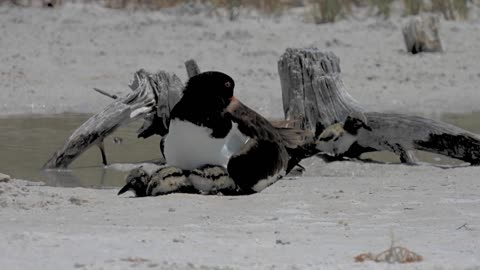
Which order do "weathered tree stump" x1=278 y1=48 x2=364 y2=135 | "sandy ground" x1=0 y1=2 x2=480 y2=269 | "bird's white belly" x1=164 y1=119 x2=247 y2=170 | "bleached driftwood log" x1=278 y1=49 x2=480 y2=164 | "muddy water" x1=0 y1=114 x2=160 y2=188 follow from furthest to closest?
"weathered tree stump" x1=278 y1=48 x2=364 y2=135 < "bleached driftwood log" x1=278 y1=49 x2=480 y2=164 < "muddy water" x1=0 y1=114 x2=160 y2=188 < "bird's white belly" x1=164 y1=119 x2=247 y2=170 < "sandy ground" x1=0 y1=2 x2=480 y2=269

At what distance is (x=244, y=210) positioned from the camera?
6.44m

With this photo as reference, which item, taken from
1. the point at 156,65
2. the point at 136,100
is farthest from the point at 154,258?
the point at 156,65

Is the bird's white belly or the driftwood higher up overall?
the bird's white belly

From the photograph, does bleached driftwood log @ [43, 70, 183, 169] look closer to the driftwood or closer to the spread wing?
the driftwood

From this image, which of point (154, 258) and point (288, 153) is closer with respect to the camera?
point (154, 258)

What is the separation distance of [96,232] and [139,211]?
103cm

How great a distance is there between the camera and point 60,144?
10.6 meters

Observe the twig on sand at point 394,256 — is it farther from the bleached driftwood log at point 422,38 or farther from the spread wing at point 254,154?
the bleached driftwood log at point 422,38

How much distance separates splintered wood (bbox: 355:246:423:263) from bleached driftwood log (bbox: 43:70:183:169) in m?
4.62

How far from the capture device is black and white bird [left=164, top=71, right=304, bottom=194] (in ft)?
23.2

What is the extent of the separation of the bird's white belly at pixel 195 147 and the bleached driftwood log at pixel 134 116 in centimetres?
211

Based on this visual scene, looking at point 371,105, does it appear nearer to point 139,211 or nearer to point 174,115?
point 174,115

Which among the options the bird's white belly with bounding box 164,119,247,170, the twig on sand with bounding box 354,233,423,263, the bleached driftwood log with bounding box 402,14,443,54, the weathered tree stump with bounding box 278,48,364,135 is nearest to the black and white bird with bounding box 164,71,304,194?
the bird's white belly with bounding box 164,119,247,170

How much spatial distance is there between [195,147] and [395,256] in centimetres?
253
